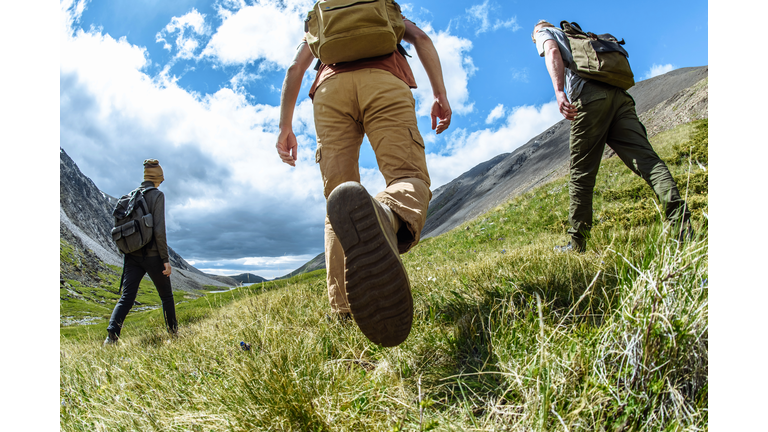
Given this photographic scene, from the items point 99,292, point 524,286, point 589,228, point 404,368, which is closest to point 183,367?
point 404,368

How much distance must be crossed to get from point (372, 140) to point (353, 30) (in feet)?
2.66

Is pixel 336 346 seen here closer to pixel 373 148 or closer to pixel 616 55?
pixel 373 148

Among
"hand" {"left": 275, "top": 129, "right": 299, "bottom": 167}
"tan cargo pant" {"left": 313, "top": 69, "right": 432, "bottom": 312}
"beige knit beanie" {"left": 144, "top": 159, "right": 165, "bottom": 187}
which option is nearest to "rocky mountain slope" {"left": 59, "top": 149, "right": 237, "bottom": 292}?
"beige knit beanie" {"left": 144, "top": 159, "right": 165, "bottom": 187}

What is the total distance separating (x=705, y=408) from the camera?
123 centimetres

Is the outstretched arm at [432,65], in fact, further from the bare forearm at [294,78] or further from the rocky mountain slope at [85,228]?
the rocky mountain slope at [85,228]

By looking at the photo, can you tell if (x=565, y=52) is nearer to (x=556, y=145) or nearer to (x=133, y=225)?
(x=133, y=225)

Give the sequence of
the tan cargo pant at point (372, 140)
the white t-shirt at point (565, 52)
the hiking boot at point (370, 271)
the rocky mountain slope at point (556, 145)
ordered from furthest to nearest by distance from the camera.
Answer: the rocky mountain slope at point (556, 145)
the white t-shirt at point (565, 52)
the tan cargo pant at point (372, 140)
the hiking boot at point (370, 271)

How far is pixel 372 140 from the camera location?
8.88ft

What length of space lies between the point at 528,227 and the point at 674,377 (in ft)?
31.5

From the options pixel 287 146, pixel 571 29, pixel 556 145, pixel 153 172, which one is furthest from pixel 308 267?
pixel 556 145

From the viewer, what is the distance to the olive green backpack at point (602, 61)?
379 centimetres

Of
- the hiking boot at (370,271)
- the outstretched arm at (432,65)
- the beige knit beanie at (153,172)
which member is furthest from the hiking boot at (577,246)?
the beige knit beanie at (153,172)

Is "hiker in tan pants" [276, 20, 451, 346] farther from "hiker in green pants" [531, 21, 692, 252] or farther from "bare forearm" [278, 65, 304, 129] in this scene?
"hiker in green pants" [531, 21, 692, 252]

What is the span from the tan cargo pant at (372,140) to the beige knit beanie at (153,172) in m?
5.04
